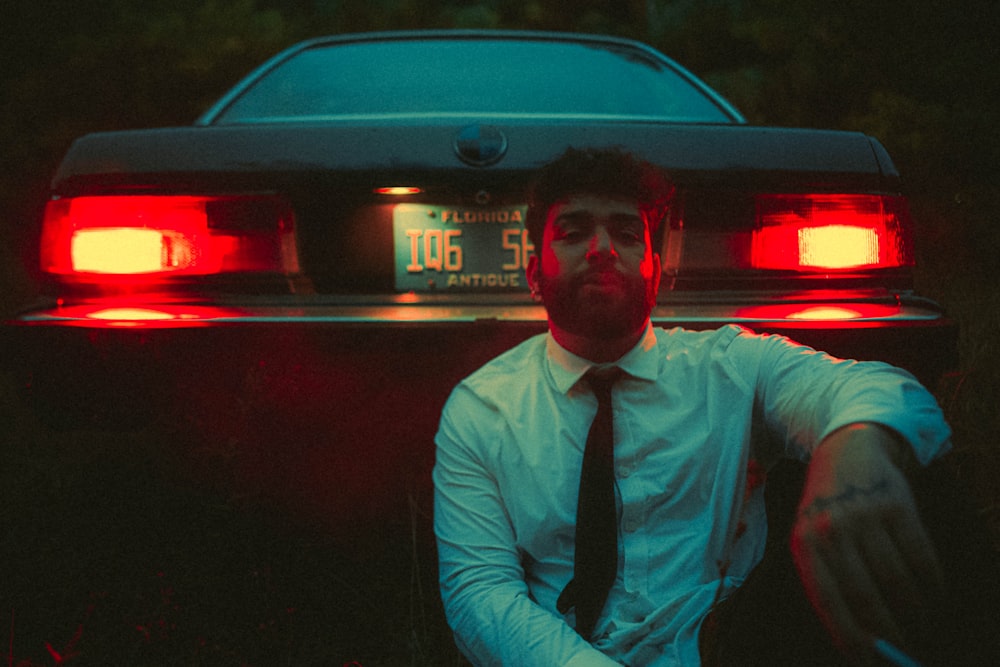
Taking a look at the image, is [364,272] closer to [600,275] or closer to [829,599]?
[600,275]

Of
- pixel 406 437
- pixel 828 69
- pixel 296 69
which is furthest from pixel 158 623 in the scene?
pixel 828 69

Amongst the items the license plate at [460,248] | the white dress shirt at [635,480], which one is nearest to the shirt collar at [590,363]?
the white dress shirt at [635,480]

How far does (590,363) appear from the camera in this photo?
1.66m

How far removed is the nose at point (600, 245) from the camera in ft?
5.30

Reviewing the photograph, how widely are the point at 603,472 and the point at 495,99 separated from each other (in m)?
1.62

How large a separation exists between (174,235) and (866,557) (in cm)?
168

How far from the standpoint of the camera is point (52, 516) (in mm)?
2637

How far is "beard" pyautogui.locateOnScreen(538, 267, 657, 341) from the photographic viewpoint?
1612 mm

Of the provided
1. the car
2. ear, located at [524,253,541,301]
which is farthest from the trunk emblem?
ear, located at [524,253,541,301]

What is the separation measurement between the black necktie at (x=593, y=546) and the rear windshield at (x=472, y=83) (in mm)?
1423

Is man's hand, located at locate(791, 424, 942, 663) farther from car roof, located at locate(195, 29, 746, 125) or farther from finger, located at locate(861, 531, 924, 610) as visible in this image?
car roof, located at locate(195, 29, 746, 125)

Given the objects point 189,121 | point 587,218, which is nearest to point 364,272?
point 587,218

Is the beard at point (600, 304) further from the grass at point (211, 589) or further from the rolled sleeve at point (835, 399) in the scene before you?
the grass at point (211, 589)

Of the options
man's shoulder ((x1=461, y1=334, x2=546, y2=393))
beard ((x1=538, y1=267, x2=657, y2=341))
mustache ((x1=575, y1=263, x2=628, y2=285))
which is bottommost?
man's shoulder ((x1=461, y1=334, x2=546, y2=393))
